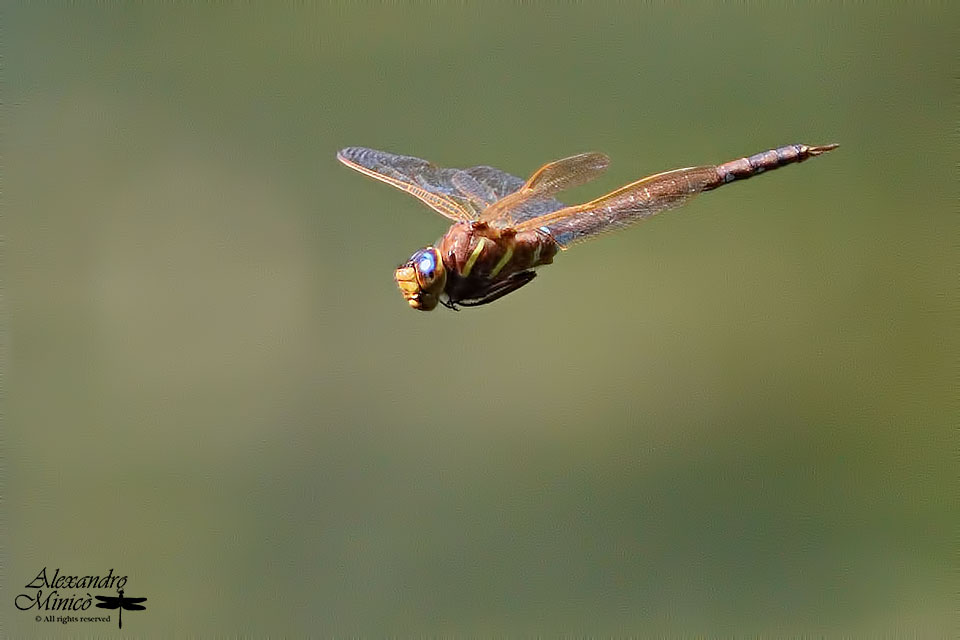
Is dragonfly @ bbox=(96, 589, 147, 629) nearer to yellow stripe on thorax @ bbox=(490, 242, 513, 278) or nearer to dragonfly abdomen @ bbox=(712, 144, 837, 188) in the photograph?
yellow stripe on thorax @ bbox=(490, 242, 513, 278)

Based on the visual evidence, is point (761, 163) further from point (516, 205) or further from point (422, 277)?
point (422, 277)

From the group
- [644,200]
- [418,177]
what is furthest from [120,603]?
[644,200]

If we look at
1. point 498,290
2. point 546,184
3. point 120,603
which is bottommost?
point 120,603

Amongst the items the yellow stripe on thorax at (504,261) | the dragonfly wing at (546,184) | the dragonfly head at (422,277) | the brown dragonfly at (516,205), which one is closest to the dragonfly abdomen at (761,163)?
the brown dragonfly at (516,205)

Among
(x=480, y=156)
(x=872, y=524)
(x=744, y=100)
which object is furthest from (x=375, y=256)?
(x=872, y=524)

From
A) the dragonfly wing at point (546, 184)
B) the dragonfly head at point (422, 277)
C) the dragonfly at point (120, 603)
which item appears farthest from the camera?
the dragonfly at point (120, 603)

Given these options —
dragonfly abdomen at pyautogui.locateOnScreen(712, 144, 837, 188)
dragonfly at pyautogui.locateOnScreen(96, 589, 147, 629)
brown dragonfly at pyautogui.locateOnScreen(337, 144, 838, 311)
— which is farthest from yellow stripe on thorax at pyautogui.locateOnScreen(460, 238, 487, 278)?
dragonfly at pyautogui.locateOnScreen(96, 589, 147, 629)

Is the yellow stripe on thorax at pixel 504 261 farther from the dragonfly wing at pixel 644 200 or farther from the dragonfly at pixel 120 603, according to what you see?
the dragonfly at pixel 120 603
